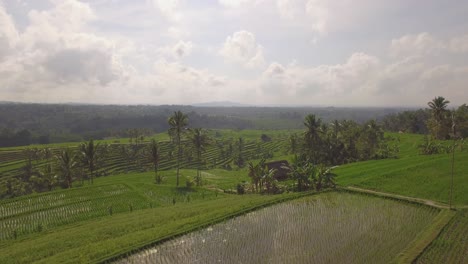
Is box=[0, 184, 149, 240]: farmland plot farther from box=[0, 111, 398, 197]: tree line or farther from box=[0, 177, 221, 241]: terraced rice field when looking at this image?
box=[0, 111, 398, 197]: tree line

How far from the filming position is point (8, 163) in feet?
333

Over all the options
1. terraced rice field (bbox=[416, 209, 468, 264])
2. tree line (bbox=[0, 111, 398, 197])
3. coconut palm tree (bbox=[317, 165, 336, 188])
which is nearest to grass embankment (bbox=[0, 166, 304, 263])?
coconut palm tree (bbox=[317, 165, 336, 188])

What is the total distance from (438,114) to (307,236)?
222ft

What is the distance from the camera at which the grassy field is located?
74.0 ft

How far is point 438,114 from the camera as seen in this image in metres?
75.8

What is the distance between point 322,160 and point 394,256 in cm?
4997

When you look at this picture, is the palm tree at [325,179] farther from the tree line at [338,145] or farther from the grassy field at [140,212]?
the tree line at [338,145]

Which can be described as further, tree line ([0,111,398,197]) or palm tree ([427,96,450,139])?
palm tree ([427,96,450,139])

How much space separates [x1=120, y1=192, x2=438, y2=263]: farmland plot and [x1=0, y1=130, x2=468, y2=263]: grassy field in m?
1.47

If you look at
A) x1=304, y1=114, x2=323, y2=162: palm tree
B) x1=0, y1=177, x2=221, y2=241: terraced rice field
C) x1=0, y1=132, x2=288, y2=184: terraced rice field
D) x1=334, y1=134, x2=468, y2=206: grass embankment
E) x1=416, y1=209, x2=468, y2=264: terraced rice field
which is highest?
x1=304, y1=114, x2=323, y2=162: palm tree

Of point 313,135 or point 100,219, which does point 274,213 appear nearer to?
point 100,219

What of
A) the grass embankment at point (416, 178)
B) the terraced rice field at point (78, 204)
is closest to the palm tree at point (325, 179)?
the grass embankment at point (416, 178)

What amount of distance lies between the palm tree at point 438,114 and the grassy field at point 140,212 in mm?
27429

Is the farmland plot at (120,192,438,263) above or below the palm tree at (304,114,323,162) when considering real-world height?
below
